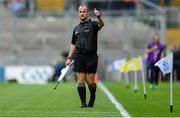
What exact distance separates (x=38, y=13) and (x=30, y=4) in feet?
2.32

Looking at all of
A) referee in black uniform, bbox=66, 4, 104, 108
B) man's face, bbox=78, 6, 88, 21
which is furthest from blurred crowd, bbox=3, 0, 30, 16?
man's face, bbox=78, 6, 88, 21

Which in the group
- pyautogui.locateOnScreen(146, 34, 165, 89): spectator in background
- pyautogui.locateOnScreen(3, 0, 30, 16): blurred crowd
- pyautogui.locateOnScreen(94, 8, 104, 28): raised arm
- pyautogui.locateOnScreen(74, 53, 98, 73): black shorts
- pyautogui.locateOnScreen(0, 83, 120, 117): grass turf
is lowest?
pyautogui.locateOnScreen(3, 0, 30, 16): blurred crowd

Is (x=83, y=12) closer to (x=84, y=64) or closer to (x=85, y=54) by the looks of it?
(x=85, y=54)

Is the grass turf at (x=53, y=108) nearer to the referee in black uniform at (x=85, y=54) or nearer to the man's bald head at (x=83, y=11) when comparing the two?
the referee in black uniform at (x=85, y=54)

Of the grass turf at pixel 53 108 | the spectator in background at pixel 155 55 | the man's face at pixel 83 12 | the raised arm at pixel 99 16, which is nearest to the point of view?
the grass turf at pixel 53 108

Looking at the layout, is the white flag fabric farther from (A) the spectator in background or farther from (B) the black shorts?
(A) the spectator in background

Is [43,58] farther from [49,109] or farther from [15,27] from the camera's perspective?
[49,109]

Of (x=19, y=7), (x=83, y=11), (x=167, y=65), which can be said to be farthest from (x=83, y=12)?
(x=19, y=7)

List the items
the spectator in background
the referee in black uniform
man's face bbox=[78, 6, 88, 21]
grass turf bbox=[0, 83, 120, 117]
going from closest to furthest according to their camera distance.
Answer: grass turf bbox=[0, 83, 120, 117], man's face bbox=[78, 6, 88, 21], the referee in black uniform, the spectator in background

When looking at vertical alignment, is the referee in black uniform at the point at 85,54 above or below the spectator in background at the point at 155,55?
above

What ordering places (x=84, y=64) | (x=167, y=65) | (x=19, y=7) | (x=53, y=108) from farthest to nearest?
(x=19, y=7) → (x=84, y=64) → (x=53, y=108) → (x=167, y=65)

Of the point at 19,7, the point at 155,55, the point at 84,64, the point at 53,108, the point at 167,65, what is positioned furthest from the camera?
the point at 19,7

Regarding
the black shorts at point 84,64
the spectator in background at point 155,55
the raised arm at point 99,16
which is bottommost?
the spectator in background at point 155,55

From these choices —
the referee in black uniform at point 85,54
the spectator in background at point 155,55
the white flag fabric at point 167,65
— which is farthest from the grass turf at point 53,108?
the spectator in background at point 155,55
